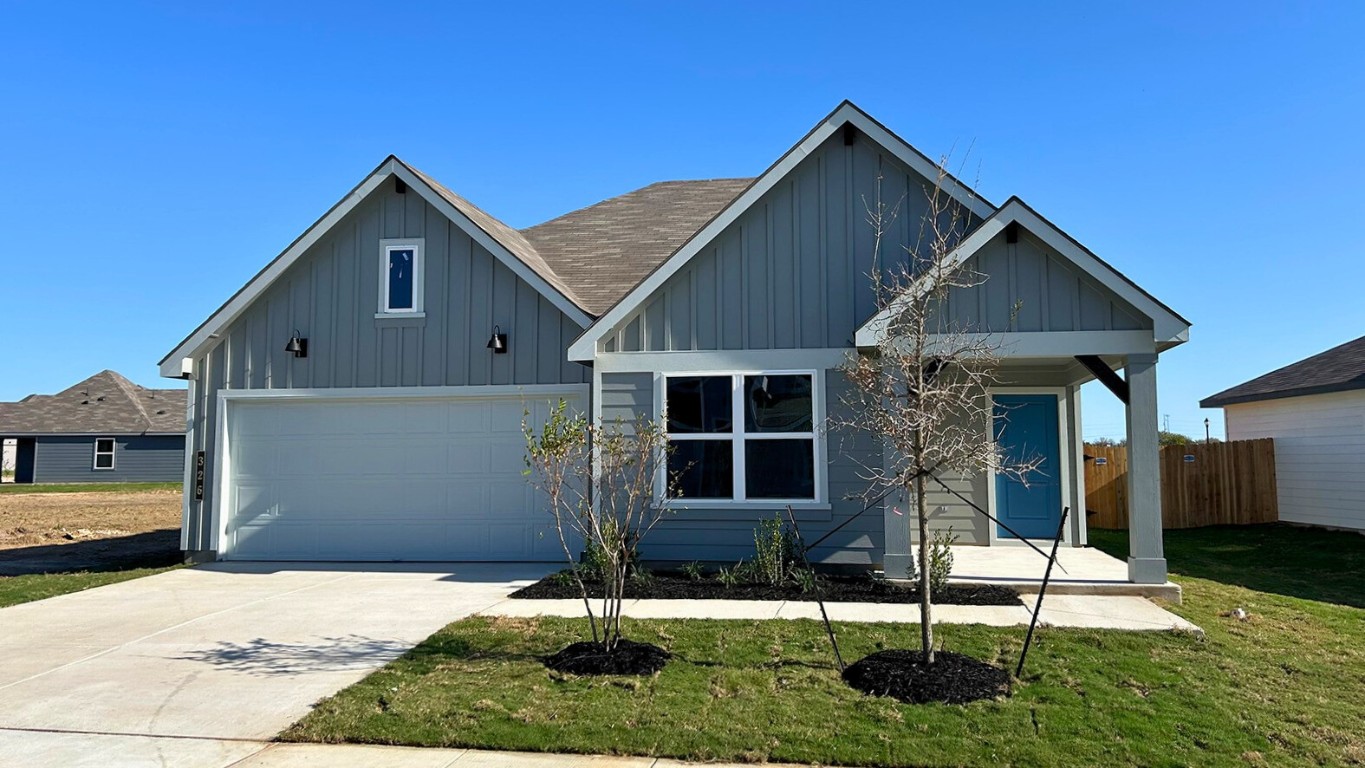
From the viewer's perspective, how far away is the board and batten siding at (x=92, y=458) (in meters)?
38.5

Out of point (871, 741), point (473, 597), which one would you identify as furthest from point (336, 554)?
point (871, 741)

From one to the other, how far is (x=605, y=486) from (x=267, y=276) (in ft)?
19.3

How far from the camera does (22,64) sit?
516 inches

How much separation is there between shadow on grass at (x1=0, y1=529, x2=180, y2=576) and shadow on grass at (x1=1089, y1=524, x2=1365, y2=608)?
14.1m

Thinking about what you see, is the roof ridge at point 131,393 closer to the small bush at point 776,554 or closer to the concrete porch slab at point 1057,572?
the small bush at point 776,554

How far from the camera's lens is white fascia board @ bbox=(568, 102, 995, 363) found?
10.4 metres

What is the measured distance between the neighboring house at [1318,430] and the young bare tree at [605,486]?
13.4 m

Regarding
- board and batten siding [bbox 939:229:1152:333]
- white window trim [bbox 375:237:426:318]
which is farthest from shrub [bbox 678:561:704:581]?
white window trim [bbox 375:237:426:318]

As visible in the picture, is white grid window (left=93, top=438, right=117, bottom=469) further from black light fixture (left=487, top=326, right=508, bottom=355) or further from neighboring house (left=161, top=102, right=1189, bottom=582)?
black light fixture (left=487, top=326, right=508, bottom=355)

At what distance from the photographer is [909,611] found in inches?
331

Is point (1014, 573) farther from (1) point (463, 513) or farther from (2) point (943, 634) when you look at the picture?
(1) point (463, 513)

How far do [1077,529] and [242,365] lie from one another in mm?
12225

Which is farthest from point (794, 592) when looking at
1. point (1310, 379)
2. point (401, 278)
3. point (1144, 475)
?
point (1310, 379)

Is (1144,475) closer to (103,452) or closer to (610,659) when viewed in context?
(610,659)
